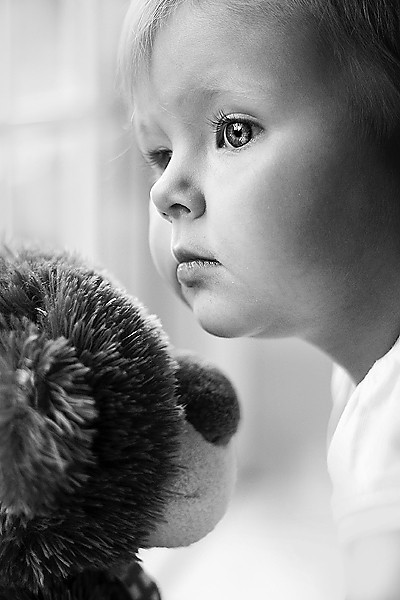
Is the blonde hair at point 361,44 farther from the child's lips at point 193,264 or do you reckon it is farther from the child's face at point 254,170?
the child's lips at point 193,264

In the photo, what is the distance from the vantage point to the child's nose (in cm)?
52

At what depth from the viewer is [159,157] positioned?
607 mm

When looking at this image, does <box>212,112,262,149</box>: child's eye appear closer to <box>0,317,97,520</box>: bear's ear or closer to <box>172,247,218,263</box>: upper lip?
<box>172,247,218,263</box>: upper lip

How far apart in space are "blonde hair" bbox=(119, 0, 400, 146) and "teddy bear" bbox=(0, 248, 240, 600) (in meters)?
0.19

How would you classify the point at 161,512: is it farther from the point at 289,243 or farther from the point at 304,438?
the point at 304,438

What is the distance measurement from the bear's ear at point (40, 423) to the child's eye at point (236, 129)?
19 centimetres

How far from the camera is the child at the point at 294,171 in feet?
1.62

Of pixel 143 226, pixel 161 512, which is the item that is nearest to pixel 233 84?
pixel 161 512

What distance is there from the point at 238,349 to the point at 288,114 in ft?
2.80

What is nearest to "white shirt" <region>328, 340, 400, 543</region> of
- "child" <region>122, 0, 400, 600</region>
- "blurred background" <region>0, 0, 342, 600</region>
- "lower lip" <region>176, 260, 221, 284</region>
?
"child" <region>122, 0, 400, 600</region>

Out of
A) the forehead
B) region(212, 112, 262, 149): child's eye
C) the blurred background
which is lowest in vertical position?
the blurred background

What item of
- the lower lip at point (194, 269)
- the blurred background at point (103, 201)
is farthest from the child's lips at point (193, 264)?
the blurred background at point (103, 201)

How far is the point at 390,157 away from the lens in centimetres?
52

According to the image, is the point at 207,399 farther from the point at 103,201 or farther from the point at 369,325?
the point at 103,201
